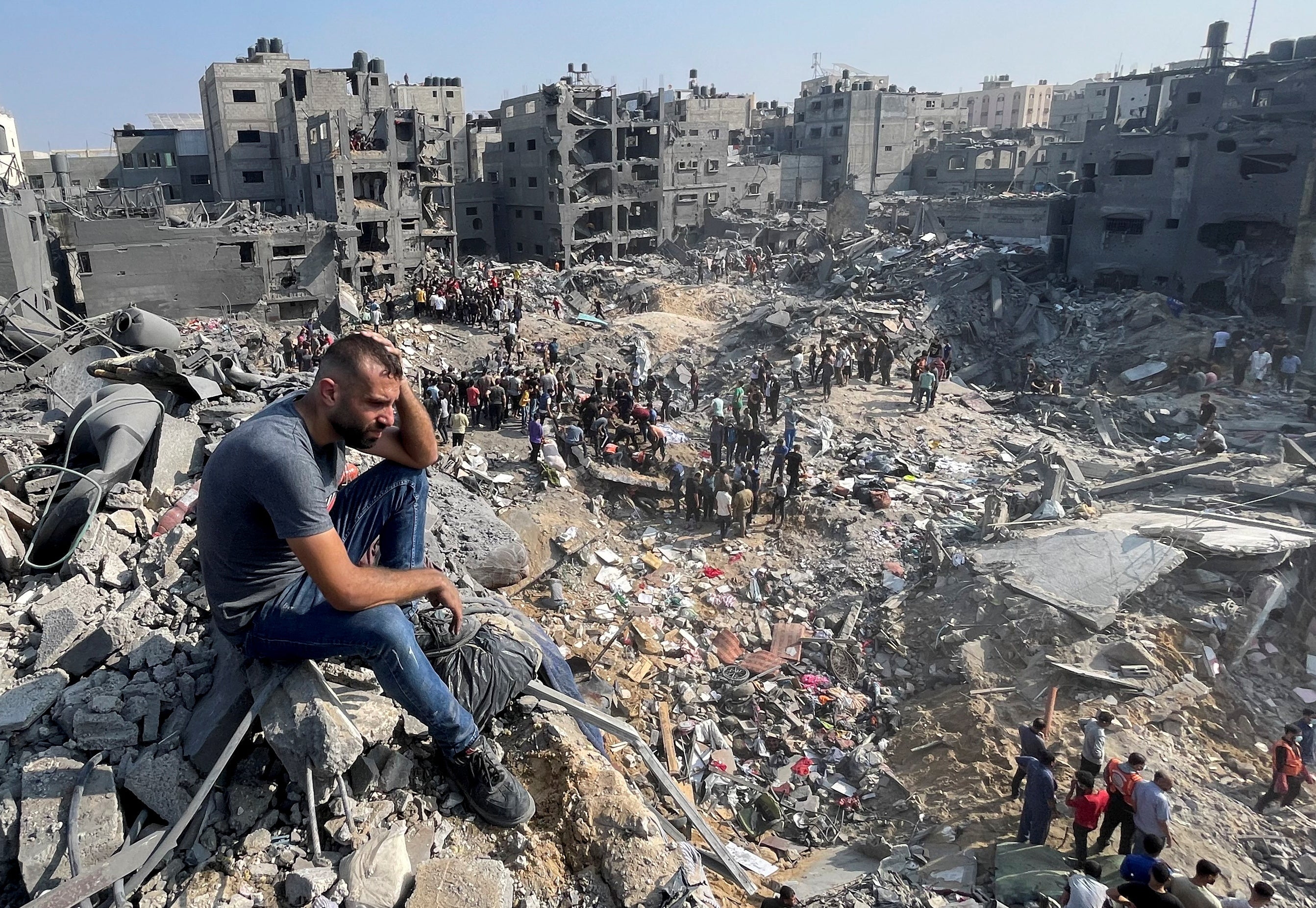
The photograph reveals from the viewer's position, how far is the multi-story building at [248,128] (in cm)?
4262

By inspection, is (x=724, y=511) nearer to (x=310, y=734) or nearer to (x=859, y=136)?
(x=310, y=734)

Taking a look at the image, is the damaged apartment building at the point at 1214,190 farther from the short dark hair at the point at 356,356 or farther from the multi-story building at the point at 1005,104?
the multi-story building at the point at 1005,104

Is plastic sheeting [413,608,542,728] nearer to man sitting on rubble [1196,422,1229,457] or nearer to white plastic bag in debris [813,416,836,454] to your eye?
white plastic bag in debris [813,416,836,454]

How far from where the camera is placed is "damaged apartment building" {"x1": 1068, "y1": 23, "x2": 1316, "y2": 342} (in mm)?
26328

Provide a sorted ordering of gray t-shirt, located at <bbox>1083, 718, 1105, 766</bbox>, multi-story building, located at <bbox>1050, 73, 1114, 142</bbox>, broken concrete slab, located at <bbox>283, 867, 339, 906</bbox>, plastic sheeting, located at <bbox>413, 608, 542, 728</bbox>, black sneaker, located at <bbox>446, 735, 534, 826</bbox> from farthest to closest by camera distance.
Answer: multi-story building, located at <bbox>1050, 73, 1114, 142</bbox> < gray t-shirt, located at <bbox>1083, 718, 1105, 766</bbox> < plastic sheeting, located at <bbox>413, 608, 542, 728</bbox> < black sneaker, located at <bbox>446, 735, 534, 826</bbox> < broken concrete slab, located at <bbox>283, 867, 339, 906</bbox>

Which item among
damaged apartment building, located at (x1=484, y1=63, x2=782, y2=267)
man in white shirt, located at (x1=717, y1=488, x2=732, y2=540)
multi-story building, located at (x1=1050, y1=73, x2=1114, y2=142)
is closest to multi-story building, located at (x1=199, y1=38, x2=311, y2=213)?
damaged apartment building, located at (x1=484, y1=63, x2=782, y2=267)

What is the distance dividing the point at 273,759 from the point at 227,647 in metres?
0.76

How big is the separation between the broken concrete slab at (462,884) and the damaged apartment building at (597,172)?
129 feet

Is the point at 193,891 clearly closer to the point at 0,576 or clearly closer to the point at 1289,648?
the point at 0,576

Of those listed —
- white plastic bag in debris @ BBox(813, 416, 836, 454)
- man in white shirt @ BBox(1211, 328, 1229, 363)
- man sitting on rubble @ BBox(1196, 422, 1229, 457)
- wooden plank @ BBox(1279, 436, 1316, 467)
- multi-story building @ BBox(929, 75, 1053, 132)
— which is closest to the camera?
wooden plank @ BBox(1279, 436, 1316, 467)

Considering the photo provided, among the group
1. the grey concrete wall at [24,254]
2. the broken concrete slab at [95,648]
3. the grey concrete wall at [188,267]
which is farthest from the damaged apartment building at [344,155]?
the broken concrete slab at [95,648]

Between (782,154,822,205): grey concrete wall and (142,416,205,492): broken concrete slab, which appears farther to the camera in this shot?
(782,154,822,205): grey concrete wall

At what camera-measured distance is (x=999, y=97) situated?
84.1 metres

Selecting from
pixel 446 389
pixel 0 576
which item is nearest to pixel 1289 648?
pixel 0 576
